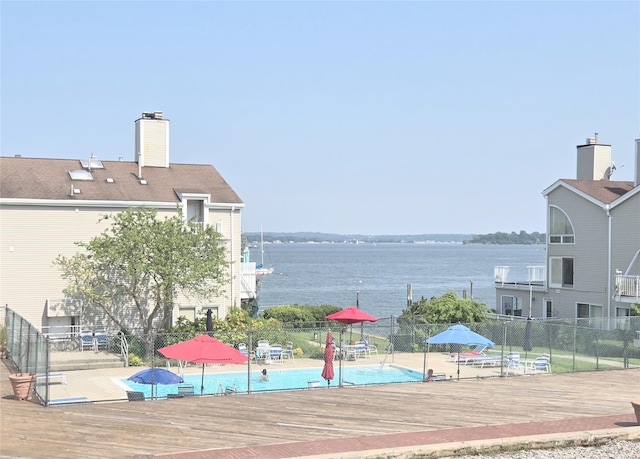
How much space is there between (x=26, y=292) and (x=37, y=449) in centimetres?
2039

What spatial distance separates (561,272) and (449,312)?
451 inches

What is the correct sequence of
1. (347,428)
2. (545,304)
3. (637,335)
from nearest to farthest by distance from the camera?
(347,428) < (637,335) < (545,304)

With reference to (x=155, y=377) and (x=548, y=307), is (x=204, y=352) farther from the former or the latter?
(x=548, y=307)

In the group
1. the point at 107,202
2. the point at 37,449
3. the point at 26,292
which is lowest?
the point at 37,449

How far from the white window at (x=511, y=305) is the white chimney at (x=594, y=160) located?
8029mm

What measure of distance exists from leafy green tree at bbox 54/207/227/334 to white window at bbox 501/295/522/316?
2041 centimetres

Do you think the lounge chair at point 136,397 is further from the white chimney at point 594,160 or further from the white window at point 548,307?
the white chimney at point 594,160

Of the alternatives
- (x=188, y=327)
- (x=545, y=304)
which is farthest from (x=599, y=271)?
(x=188, y=327)

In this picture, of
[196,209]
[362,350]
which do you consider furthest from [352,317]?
[196,209]

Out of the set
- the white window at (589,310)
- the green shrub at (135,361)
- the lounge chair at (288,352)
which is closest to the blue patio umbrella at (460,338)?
the lounge chair at (288,352)

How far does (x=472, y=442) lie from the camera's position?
15.1m

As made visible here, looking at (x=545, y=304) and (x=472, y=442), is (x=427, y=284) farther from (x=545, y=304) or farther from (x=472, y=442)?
(x=472, y=442)

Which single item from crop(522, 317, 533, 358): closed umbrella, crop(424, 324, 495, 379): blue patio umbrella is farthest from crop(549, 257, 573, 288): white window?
crop(424, 324, 495, 379): blue patio umbrella

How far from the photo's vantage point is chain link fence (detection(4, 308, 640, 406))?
2481 centimetres
